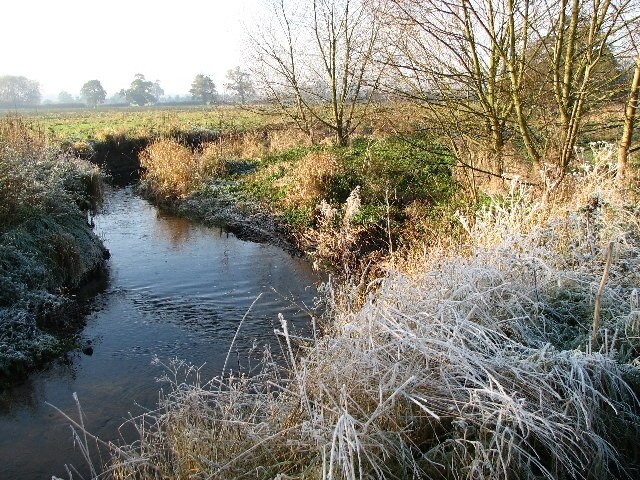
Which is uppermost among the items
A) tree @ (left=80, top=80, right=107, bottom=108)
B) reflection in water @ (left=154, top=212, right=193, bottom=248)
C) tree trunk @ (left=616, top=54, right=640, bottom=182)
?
tree @ (left=80, top=80, right=107, bottom=108)

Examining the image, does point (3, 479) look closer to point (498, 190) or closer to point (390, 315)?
point (390, 315)

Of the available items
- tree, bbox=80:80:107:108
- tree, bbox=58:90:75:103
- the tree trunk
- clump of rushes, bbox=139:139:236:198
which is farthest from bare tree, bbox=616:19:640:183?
tree, bbox=58:90:75:103

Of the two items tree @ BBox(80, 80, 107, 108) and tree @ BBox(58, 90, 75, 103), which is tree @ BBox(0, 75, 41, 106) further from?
tree @ BBox(58, 90, 75, 103)

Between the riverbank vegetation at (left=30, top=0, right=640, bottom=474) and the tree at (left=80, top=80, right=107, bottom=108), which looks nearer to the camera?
the riverbank vegetation at (left=30, top=0, right=640, bottom=474)

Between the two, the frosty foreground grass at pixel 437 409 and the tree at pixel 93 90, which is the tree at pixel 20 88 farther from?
the frosty foreground grass at pixel 437 409

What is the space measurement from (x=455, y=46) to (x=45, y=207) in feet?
22.8

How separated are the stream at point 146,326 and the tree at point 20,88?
299 ft

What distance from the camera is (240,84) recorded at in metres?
20.9

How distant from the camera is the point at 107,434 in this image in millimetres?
4664

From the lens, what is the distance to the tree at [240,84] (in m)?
19.0

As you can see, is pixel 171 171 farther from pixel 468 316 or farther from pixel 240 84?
pixel 468 316

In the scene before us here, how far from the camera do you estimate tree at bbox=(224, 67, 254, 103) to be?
19016 millimetres

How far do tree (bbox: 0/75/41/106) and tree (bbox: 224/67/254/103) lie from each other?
262ft

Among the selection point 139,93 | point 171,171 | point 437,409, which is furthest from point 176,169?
point 139,93
